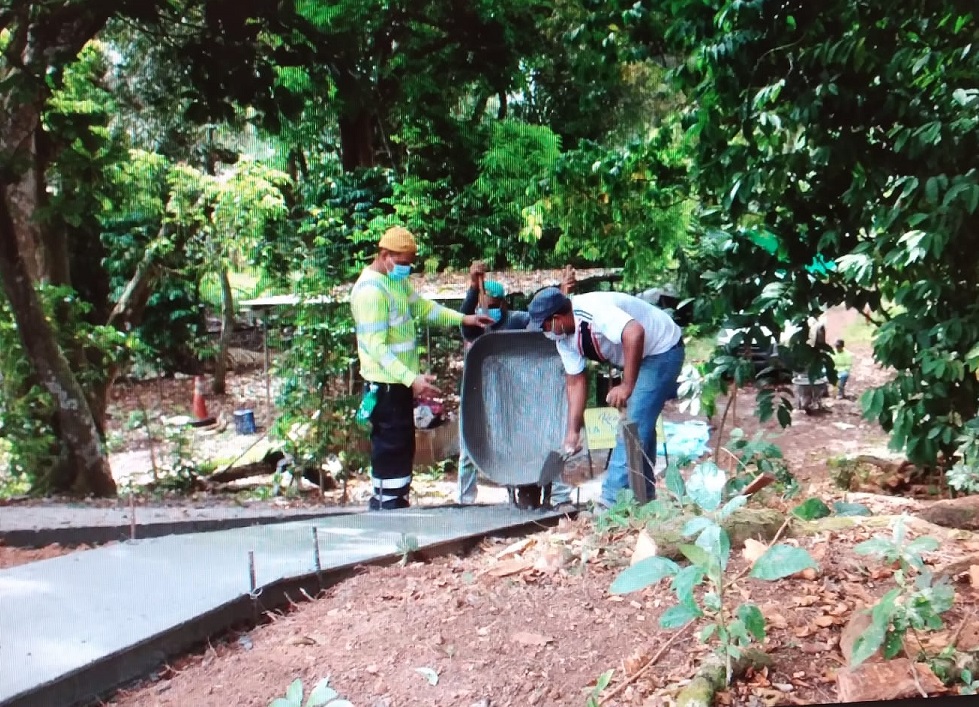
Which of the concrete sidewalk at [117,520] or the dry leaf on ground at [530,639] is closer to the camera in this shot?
the dry leaf on ground at [530,639]

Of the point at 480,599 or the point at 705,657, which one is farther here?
the point at 480,599

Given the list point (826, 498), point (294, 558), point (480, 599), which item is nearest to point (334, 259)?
point (294, 558)

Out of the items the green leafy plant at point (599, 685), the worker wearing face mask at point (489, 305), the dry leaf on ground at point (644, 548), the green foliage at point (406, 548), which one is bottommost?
the green leafy plant at point (599, 685)

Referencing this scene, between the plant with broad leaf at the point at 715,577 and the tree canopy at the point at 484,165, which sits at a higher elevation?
the tree canopy at the point at 484,165

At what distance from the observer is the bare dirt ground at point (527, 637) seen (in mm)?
1236

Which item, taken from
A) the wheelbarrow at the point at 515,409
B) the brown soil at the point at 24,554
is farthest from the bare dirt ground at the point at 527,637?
the brown soil at the point at 24,554

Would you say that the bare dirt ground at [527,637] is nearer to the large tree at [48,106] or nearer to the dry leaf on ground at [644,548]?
the dry leaf on ground at [644,548]

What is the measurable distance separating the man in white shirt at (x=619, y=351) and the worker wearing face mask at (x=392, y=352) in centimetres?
19

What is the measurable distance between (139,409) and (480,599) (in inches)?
34.1

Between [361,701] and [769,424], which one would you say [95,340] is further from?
[769,424]

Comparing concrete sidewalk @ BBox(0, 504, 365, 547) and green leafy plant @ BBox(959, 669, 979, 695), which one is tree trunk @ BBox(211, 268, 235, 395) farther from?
green leafy plant @ BBox(959, 669, 979, 695)

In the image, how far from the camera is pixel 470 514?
2.06 metres

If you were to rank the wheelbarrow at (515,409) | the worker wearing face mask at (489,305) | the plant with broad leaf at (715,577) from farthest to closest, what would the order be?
the wheelbarrow at (515,409)
the worker wearing face mask at (489,305)
the plant with broad leaf at (715,577)

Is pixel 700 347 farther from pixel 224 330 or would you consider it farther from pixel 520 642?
pixel 224 330
